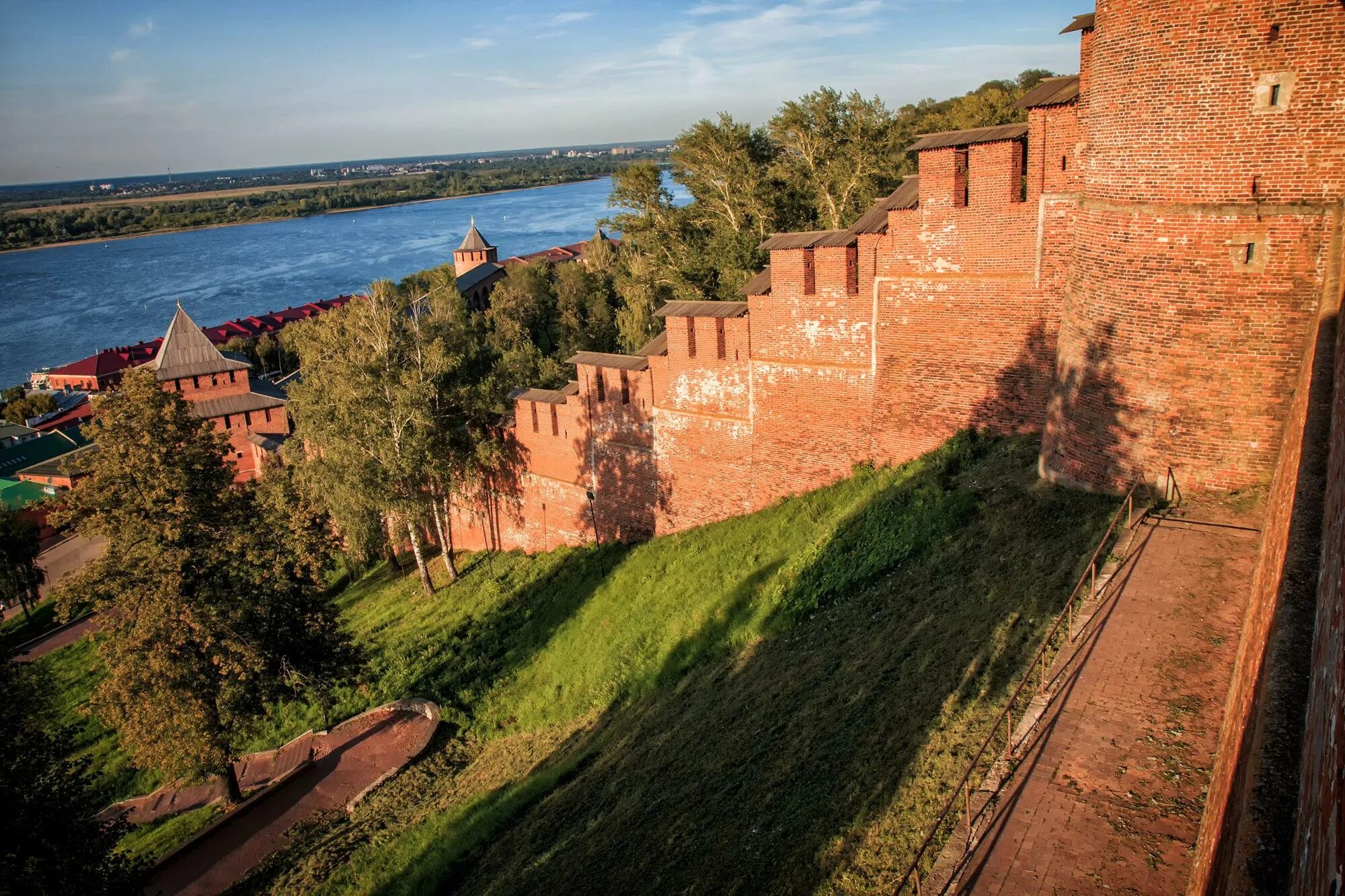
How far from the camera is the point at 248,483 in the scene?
1299cm

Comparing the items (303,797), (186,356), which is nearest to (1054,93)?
(303,797)

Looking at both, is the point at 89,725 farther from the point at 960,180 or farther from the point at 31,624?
the point at 960,180

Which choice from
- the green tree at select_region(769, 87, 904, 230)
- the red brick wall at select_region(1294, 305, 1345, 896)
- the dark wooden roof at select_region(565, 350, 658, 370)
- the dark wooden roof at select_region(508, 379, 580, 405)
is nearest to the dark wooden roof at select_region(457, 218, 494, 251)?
the green tree at select_region(769, 87, 904, 230)

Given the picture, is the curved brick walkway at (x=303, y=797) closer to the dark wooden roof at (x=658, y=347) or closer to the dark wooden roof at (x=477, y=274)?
the dark wooden roof at (x=658, y=347)

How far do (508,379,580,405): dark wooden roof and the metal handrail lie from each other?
1038 centimetres

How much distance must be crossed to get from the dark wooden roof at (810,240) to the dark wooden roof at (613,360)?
3150 millimetres

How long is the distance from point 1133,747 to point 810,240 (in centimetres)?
883

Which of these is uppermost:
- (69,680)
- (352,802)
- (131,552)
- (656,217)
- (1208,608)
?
(656,217)

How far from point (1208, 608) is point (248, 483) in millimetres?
12217

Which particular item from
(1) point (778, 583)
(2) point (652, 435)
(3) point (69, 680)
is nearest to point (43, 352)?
(3) point (69, 680)

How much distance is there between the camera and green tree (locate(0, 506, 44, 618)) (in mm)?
23422

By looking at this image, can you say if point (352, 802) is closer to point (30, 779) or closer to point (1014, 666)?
point (30, 779)

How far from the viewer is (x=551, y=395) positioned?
16.8m

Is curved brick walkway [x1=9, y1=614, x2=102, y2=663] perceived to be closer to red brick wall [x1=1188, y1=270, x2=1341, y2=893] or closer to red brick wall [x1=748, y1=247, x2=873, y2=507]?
red brick wall [x1=748, y1=247, x2=873, y2=507]
